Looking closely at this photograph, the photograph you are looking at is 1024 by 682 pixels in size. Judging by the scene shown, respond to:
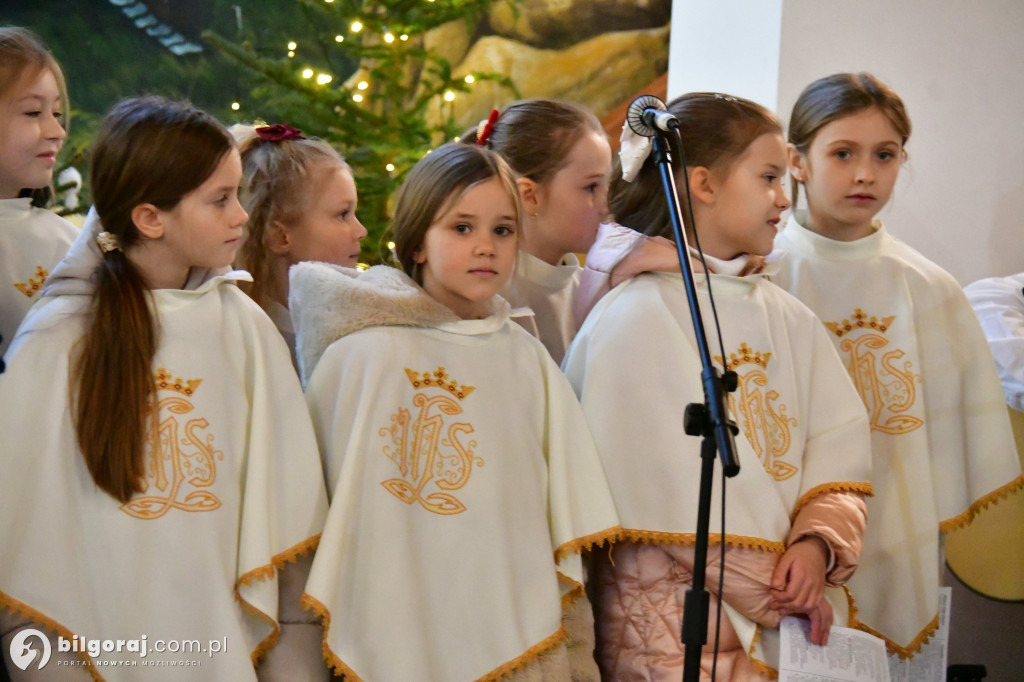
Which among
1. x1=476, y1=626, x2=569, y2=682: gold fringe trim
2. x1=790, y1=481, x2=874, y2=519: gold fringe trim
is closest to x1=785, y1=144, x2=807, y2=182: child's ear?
x1=790, y1=481, x2=874, y2=519: gold fringe trim

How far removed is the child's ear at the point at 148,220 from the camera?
2543 millimetres

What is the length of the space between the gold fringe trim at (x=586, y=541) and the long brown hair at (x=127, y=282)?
3.19 ft

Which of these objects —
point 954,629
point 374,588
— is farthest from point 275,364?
point 954,629

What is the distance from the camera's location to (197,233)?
2.56 metres

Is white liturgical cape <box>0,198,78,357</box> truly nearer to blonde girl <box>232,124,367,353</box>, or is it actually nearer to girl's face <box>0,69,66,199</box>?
girl's face <box>0,69,66,199</box>

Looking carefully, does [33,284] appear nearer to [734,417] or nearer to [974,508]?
[734,417]

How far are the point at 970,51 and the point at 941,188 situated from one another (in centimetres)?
58

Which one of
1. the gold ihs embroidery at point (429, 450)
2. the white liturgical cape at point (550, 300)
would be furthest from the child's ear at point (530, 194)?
the gold ihs embroidery at point (429, 450)

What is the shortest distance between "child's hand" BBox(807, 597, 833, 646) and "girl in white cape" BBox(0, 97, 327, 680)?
117 centimetres

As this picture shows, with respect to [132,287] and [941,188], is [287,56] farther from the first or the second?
[132,287]

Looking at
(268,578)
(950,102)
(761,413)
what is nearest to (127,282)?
(268,578)

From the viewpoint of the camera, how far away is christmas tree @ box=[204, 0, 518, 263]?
18.8ft

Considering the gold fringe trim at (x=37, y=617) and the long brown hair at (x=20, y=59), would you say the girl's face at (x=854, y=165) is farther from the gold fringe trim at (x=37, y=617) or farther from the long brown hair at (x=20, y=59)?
the gold fringe trim at (x=37, y=617)

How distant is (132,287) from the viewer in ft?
8.09
